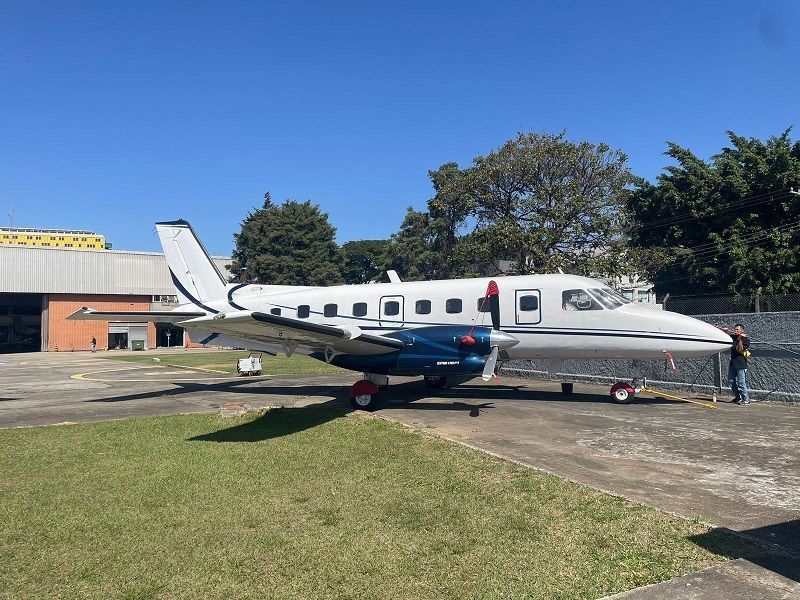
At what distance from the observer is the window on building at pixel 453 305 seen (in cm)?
1611

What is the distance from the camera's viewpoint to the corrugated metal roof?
62438mm

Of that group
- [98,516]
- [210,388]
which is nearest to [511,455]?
[98,516]

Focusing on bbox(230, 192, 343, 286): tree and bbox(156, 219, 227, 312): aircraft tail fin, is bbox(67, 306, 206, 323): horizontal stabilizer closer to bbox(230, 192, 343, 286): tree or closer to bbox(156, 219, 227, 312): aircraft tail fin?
bbox(156, 219, 227, 312): aircraft tail fin

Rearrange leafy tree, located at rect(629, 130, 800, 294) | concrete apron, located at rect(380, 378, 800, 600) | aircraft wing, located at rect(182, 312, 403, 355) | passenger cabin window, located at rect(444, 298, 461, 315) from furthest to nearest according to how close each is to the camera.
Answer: leafy tree, located at rect(629, 130, 800, 294), passenger cabin window, located at rect(444, 298, 461, 315), aircraft wing, located at rect(182, 312, 403, 355), concrete apron, located at rect(380, 378, 800, 600)

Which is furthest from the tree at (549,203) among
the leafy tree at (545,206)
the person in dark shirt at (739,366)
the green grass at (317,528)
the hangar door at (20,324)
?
the hangar door at (20,324)

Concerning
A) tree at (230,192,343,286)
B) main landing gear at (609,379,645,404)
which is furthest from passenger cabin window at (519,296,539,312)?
tree at (230,192,343,286)

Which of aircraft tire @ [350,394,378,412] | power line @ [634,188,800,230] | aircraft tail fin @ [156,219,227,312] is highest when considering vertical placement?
power line @ [634,188,800,230]

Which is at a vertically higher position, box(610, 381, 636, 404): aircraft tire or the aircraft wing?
the aircraft wing

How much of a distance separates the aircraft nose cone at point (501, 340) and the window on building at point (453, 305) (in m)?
1.96

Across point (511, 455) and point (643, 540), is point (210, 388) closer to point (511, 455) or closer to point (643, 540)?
point (511, 455)

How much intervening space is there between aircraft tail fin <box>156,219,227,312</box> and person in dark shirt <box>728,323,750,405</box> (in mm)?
16903

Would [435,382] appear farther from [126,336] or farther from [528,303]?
[126,336]

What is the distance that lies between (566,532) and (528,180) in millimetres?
32217

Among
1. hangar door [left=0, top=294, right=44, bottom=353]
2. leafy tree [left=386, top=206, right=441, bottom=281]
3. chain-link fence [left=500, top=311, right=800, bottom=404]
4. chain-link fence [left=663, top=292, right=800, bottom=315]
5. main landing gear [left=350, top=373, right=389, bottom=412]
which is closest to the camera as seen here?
main landing gear [left=350, top=373, right=389, bottom=412]
